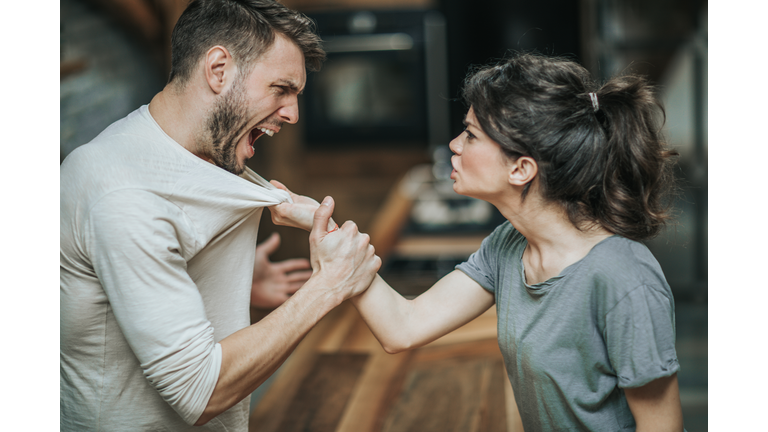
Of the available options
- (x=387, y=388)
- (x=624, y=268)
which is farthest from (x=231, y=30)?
(x=387, y=388)

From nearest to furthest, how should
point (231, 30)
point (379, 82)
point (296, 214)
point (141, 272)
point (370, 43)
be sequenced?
point (141, 272)
point (231, 30)
point (296, 214)
point (370, 43)
point (379, 82)

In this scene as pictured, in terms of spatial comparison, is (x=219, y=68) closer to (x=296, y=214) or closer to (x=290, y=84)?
(x=290, y=84)

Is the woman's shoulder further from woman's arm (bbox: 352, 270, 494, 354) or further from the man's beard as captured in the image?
the man's beard

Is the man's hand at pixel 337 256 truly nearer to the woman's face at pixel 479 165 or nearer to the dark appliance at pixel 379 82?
the woman's face at pixel 479 165

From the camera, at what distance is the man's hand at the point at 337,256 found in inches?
45.2

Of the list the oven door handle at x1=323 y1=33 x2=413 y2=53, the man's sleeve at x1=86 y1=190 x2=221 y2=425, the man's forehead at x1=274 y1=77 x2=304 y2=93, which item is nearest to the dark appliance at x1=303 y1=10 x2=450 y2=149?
the oven door handle at x1=323 y1=33 x2=413 y2=53

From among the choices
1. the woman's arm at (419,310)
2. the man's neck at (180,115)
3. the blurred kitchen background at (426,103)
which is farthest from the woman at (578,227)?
the blurred kitchen background at (426,103)

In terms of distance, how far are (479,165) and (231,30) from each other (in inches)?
19.5

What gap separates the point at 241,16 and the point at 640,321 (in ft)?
2.75

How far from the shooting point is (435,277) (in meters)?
2.29

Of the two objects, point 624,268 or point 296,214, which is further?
point 296,214

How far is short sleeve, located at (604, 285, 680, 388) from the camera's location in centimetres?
96

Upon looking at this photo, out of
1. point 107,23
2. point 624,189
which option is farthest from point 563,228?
point 107,23

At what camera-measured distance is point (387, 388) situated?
1.77 m
